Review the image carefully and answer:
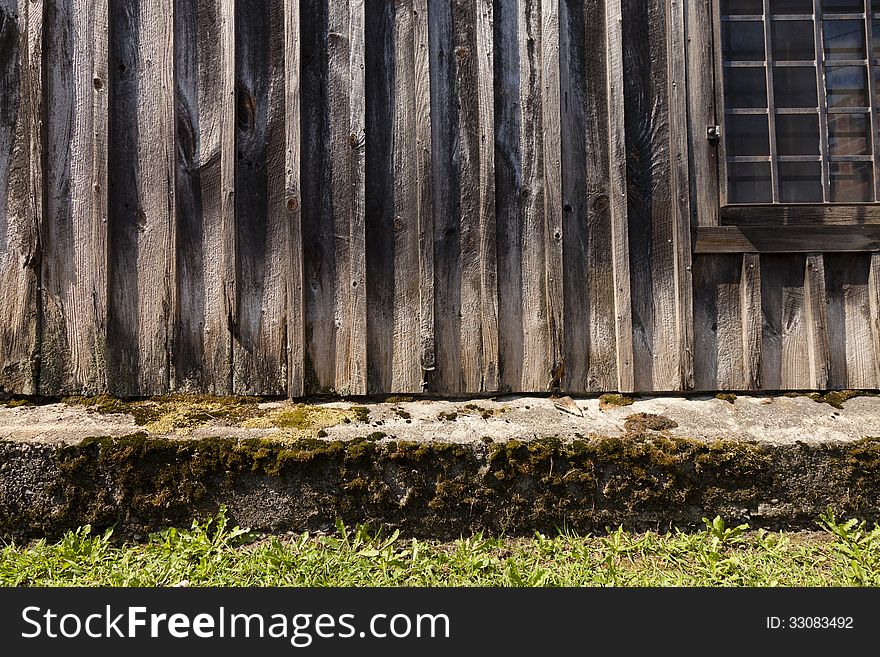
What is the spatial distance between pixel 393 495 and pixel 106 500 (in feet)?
3.80

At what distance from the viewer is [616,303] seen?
2.97 meters

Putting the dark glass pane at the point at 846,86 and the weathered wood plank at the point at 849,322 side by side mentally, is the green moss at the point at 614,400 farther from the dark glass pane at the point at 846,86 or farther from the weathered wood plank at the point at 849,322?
the dark glass pane at the point at 846,86

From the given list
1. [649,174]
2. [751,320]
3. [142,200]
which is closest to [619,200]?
[649,174]

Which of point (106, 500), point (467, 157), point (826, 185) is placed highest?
point (467, 157)

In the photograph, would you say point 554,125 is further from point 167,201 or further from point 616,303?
point 167,201

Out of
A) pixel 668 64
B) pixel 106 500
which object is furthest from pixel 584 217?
pixel 106 500

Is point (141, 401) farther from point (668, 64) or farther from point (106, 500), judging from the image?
point (668, 64)

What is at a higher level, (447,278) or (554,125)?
(554,125)

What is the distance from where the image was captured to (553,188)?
2982mm

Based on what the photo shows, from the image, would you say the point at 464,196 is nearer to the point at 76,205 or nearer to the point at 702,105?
the point at 702,105

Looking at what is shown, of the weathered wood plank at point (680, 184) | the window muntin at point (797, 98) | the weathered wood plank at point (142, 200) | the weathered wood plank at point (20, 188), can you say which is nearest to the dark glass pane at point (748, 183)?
the window muntin at point (797, 98)

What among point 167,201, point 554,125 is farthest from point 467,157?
point 167,201

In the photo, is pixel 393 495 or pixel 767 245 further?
pixel 767 245

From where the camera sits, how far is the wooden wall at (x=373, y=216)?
2.93 m
